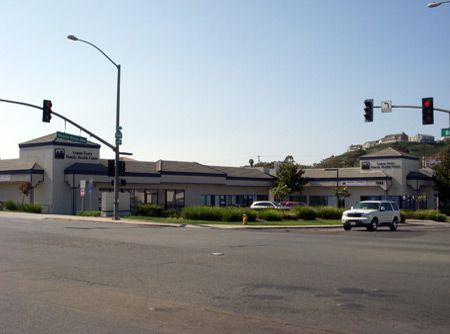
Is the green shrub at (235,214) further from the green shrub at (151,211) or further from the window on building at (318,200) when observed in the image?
the window on building at (318,200)

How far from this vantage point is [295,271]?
554 inches

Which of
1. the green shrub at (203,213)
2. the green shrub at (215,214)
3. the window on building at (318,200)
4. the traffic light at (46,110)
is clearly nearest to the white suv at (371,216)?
the green shrub at (215,214)

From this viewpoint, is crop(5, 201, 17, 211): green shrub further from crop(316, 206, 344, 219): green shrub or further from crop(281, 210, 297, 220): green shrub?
crop(316, 206, 344, 219): green shrub

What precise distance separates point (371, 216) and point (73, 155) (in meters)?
32.2

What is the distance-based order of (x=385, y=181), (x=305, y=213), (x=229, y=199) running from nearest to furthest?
(x=305, y=213)
(x=385, y=181)
(x=229, y=199)

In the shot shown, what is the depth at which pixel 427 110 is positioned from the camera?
103 feet

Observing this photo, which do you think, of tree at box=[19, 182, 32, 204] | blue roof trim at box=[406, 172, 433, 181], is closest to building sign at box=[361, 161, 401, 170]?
blue roof trim at box=[406, 172, 433, 181]

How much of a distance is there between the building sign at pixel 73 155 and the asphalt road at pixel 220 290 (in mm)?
35953

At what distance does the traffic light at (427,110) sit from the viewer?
31.2 m

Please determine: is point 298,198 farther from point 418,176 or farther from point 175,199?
point 175,199

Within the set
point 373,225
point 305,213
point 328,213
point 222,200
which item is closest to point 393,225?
point 373,225

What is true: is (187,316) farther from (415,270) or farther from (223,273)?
(415,270)

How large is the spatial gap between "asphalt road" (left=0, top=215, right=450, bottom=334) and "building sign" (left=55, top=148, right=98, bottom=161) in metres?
36.0

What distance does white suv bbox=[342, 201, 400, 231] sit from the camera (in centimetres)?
3384
